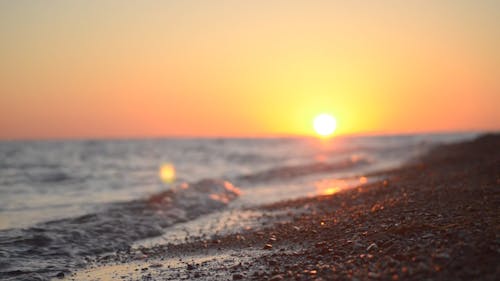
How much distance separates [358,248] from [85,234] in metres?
6.69

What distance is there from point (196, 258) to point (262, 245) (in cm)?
129

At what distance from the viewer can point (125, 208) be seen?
13.6 meters

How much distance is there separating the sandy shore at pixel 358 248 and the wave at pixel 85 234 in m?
0.79

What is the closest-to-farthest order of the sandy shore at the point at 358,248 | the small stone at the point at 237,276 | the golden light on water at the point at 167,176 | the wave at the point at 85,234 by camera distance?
1. the sandy shore at the point at 358,248
2. the small stone at the point at 237,276
3. the wave at the point at 85,234
4. the golden light on water at the point at 167,176

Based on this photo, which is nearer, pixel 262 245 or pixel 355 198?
pixel 262 245

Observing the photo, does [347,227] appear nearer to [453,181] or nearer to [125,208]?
[453,181]

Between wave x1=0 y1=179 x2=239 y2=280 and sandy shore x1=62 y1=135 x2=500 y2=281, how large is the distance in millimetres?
786

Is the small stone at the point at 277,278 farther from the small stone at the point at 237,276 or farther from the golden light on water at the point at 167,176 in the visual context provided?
the golden light on water at the point at 167,176

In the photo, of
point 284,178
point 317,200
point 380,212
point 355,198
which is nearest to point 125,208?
point 317,200

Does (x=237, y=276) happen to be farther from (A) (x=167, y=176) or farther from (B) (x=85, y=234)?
(A) (x=167, y=176)

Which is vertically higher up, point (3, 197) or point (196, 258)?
point (3, 197)

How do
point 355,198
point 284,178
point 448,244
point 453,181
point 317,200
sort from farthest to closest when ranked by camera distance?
point 284,178 → point 317,200 → point 355,198 → point 453,181 → point 448,244

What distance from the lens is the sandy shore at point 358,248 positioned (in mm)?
5246

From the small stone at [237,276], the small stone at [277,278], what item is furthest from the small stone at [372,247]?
the small stone at [237,276]
